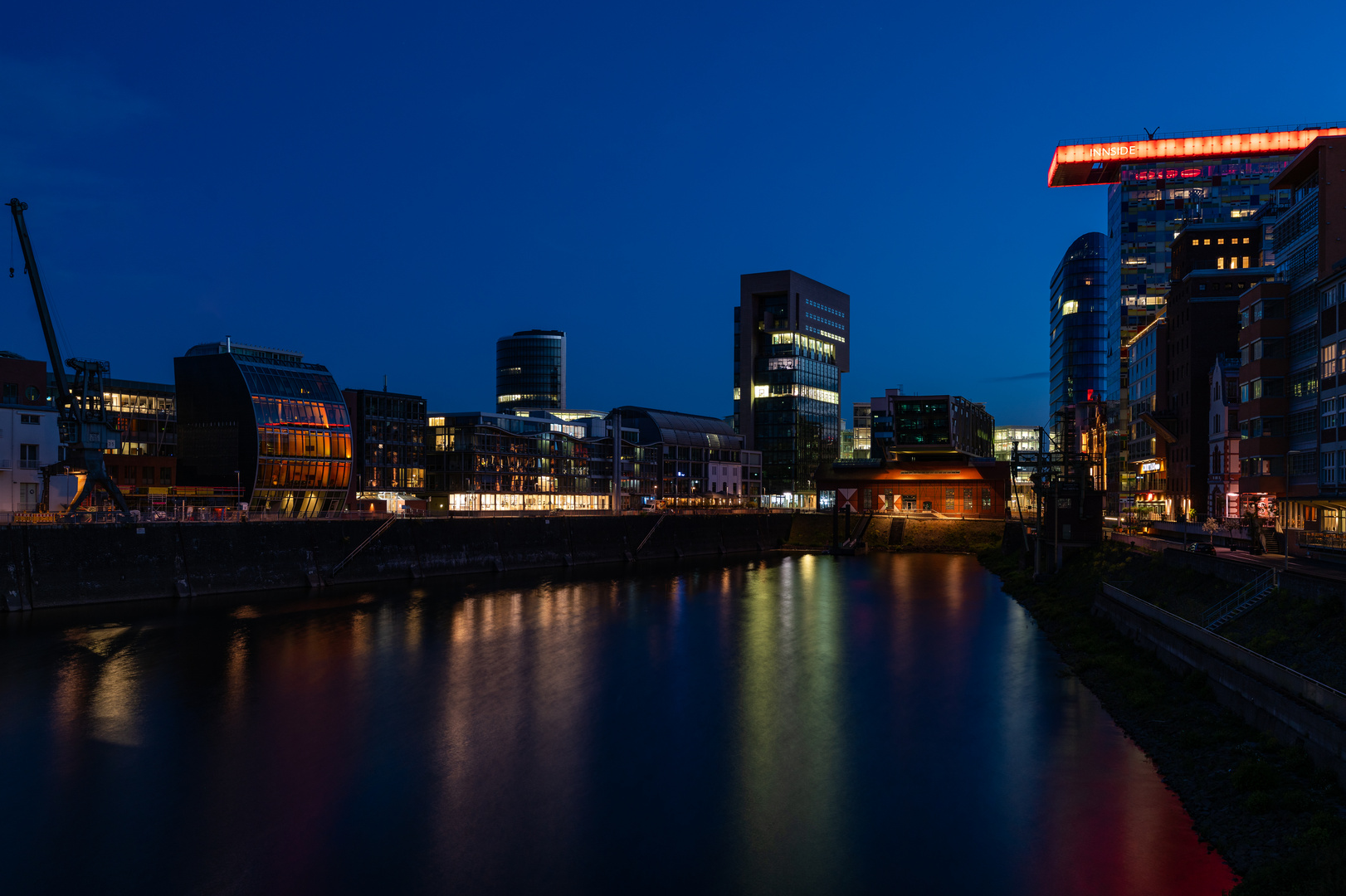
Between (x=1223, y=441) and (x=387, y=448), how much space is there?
94.5m

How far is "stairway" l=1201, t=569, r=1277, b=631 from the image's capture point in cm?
3397

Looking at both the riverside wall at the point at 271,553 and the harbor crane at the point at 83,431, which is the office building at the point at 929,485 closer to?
the riverside wall at the point at 271,553

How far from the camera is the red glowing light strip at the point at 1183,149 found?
5192 inches

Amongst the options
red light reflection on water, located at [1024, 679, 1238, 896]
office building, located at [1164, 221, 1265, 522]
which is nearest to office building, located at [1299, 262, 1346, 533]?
office building, located at [1164, 221, 1265, 522]

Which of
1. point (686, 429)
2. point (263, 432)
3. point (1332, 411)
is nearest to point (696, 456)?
point (686, 429)

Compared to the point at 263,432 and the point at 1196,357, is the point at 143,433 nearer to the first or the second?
the point at 263,432

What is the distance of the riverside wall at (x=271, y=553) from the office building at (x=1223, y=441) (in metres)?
58.8

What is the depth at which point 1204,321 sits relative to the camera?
291ft

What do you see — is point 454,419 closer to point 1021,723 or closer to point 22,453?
point 22,453

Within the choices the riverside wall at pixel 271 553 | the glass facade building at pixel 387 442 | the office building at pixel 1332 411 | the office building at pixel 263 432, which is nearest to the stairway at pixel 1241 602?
the office building at pixel 1332 411

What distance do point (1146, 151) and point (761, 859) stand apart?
505 feet

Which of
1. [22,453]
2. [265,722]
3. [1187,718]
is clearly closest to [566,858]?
[265,722]

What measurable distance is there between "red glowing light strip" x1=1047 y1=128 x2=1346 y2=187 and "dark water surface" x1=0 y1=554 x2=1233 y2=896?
117220mm

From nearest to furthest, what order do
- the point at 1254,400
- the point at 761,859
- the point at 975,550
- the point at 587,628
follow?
the point at 761,859, the point at 587,628, the point at 1254,400, the point at 975,550
